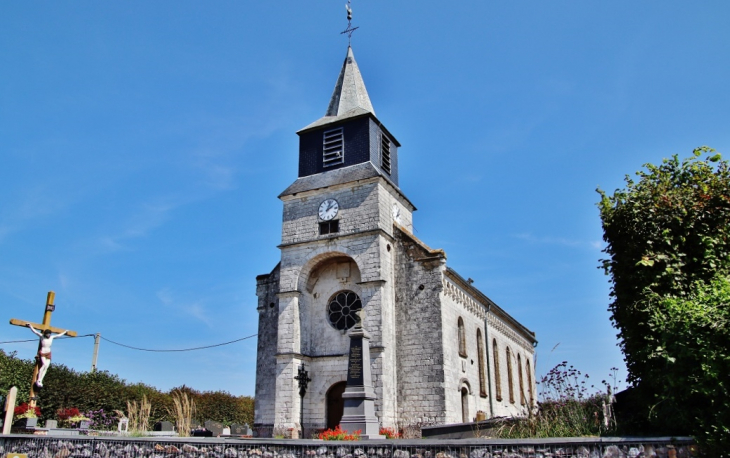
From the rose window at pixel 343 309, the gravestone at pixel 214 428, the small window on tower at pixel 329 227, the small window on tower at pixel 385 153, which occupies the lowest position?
the gravestone at pixel 214 428

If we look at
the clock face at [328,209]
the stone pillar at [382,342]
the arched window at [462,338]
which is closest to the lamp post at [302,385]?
the stone pillar at [382,342]

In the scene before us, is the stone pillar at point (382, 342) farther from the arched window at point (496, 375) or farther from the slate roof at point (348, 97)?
the arched window at point (496, 375)

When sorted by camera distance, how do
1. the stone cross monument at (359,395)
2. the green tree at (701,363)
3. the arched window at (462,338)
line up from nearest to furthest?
the green tree at (701,363) < the stone cross monument at (359,395) < the arched window at (462,338)

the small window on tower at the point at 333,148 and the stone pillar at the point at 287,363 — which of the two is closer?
the stone pillar at the point at 287,363

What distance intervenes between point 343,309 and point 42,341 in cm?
950

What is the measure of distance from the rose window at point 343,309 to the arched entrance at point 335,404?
2034mm

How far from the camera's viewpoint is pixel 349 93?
77.5 ft

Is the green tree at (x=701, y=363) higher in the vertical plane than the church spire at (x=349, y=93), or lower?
lower

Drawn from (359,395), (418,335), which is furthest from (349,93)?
(359,395)

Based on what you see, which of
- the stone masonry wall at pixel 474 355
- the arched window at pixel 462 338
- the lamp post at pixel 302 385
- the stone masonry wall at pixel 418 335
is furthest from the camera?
the arched window at pixel 462 338

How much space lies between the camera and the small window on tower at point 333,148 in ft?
70.9

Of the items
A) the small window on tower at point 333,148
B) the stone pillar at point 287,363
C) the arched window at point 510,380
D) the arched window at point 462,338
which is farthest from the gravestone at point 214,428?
the arched window at point 510,380

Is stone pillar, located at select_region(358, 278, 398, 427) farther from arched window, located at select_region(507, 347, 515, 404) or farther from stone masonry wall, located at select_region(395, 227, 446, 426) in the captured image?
arched window, located at select_region(507, 347, 515, 404)

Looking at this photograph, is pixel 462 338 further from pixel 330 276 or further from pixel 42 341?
pixel 42 341
